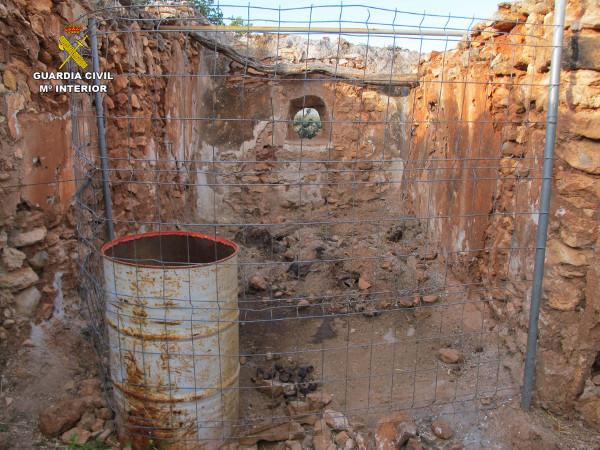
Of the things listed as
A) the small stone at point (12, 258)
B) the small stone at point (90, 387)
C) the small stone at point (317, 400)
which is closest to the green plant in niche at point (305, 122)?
the small stone at point (317, 400)

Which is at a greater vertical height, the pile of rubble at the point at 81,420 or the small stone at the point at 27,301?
the small stone at the point at 27,301

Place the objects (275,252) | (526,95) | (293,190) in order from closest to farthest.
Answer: (526,95) → (275,252) → (293,190)

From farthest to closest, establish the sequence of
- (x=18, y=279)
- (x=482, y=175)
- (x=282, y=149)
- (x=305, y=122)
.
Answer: (x=282, y=149)
(x=305, y=122)
(x=482, y=175)
(x=18, y=279)

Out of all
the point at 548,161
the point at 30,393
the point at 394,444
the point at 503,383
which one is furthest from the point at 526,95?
the point at 30,393

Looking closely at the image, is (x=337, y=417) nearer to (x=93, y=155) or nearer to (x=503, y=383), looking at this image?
(x=503, y=383)

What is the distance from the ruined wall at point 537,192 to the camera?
2393 millimetres

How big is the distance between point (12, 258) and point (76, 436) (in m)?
0.98

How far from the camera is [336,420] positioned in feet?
8.38

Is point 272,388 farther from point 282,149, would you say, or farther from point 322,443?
point 282,149

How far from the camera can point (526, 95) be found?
2.80m

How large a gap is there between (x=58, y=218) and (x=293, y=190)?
162 inches

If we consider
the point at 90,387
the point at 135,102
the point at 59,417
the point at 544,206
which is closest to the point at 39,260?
the point at 90,387

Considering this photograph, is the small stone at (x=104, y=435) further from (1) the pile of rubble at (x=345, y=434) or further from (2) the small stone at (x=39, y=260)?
(2) the small stone at (x=39, y=260)

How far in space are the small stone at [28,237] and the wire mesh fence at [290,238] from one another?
0.24 m
